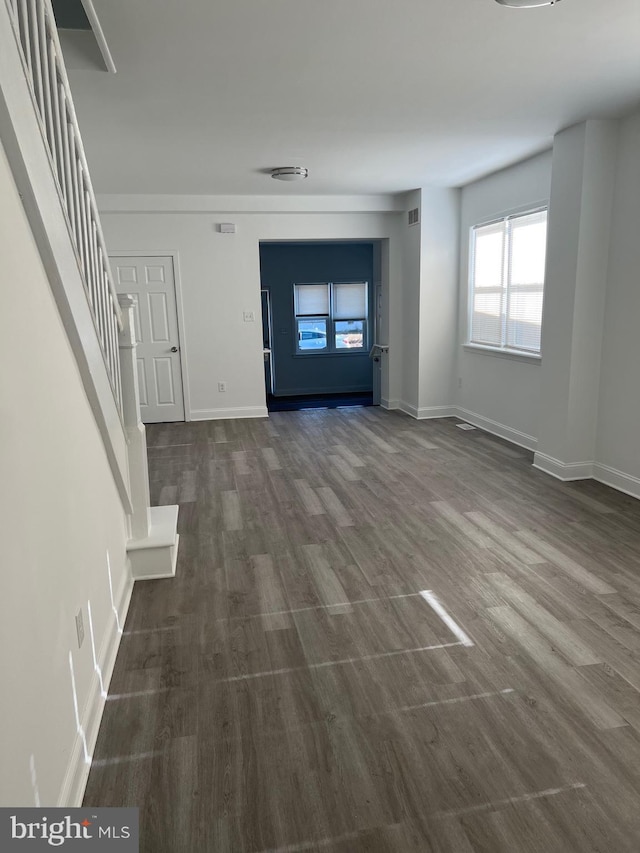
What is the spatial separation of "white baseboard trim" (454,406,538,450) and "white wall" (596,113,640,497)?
917 millimetres

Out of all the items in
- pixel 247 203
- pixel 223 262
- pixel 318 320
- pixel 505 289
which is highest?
pixel 247 203

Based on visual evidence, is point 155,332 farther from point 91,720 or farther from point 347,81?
point 91,720

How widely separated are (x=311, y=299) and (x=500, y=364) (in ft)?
15.8

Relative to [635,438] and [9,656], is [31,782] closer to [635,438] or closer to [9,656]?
[9,656]

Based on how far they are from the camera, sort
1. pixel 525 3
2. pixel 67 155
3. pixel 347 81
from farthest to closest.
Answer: pixel 347 81
pixel 525 3
pixel 67 155

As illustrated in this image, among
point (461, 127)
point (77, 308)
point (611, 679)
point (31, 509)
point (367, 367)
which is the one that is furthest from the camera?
point (367, 367)

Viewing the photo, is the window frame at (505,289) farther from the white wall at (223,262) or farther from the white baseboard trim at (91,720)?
the white baseboard trim at (91,720)

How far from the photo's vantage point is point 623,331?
175 inches

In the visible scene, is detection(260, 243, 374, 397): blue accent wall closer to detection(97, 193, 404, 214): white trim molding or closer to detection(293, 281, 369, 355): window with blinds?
detection(293, 281, 369, 355): window with blinds

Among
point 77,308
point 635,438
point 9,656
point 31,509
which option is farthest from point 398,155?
point 9,656

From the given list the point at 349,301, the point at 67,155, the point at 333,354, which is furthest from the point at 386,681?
the point at 349,301

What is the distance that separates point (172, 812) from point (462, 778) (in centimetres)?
88

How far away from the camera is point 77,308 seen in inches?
84.8

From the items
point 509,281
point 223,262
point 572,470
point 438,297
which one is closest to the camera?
point 572,470
